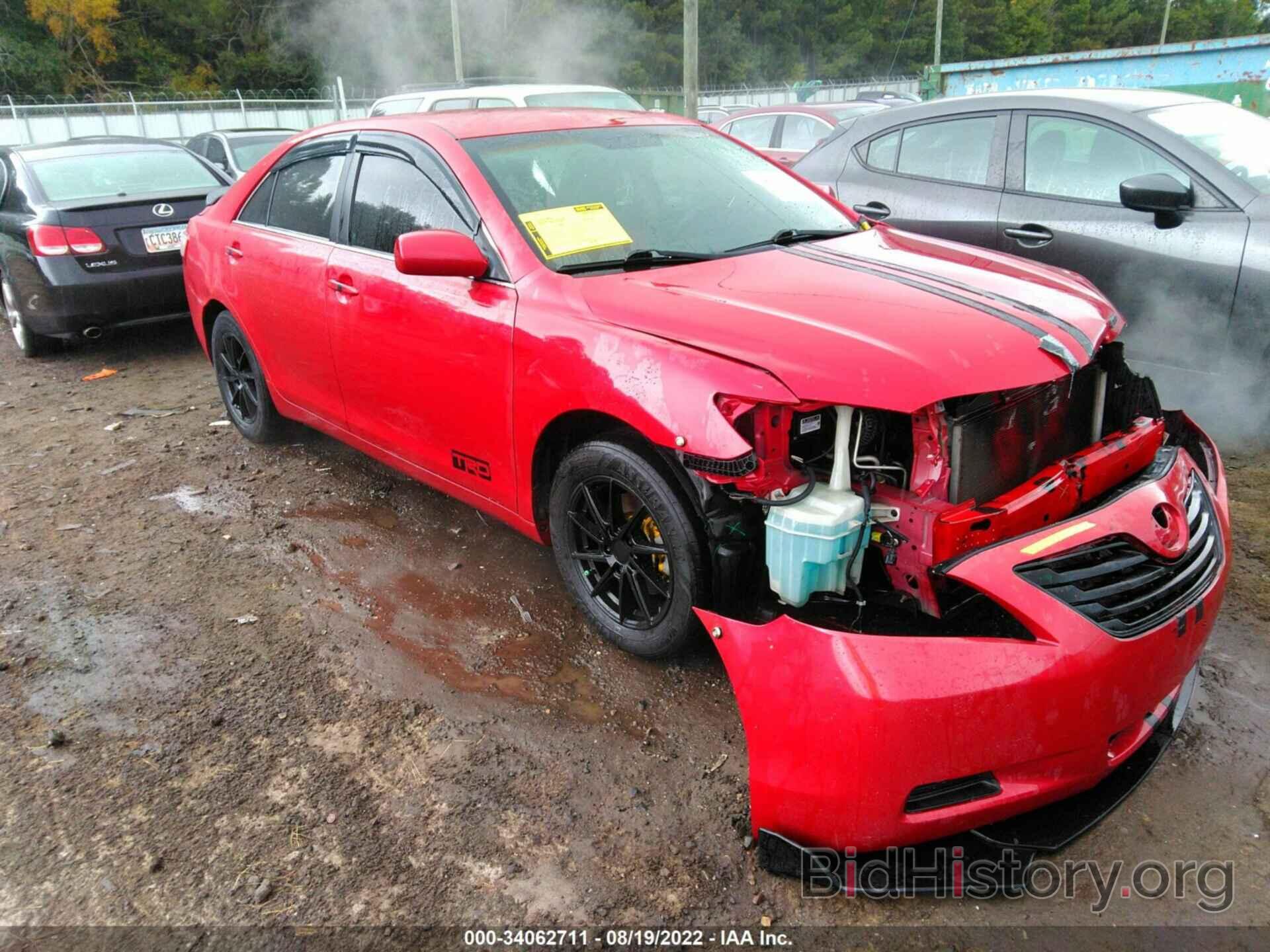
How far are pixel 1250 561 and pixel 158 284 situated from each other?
22.0 ft

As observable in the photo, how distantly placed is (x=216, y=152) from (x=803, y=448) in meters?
11.2

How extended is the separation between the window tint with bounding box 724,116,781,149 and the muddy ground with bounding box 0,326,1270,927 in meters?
8.60

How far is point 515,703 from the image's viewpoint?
2.82 m

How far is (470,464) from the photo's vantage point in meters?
3.24

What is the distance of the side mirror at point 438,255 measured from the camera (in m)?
2.82

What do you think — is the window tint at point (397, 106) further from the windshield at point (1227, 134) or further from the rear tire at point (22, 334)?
the windshield at point (1227, 134)

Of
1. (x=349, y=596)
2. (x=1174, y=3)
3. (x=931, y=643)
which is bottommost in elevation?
(x=349, y=596)

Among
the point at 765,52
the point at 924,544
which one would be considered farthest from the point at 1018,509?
the point at 765,52

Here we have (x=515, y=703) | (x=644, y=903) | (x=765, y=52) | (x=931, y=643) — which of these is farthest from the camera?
(x=765, y=52)

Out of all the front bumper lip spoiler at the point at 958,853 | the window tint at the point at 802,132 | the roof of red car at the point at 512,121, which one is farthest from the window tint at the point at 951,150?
the window tint at the point at 802,132

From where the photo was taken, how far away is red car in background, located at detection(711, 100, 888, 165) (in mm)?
11195

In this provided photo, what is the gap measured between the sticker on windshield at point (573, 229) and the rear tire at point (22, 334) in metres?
5.53

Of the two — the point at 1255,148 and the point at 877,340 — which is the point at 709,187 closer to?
the point at 877,340

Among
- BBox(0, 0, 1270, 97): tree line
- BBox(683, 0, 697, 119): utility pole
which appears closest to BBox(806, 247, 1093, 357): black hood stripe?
BBox(683, 0, 697, 119): utility pole
